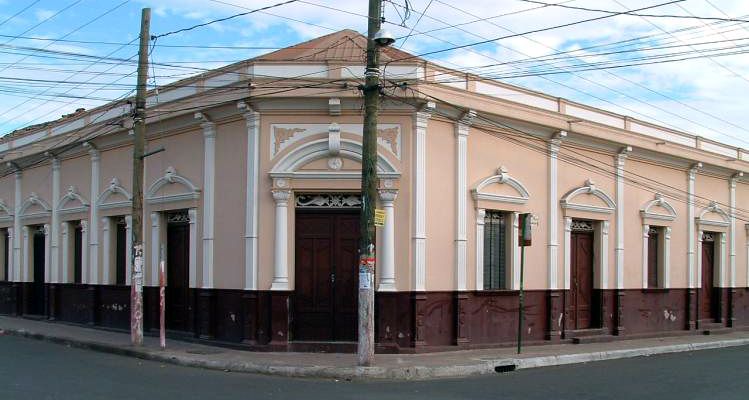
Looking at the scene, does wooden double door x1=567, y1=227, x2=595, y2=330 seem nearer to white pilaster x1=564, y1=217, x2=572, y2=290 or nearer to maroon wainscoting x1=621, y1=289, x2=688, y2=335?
white pilaster x1=564, y1=217, x2=572, y2=290

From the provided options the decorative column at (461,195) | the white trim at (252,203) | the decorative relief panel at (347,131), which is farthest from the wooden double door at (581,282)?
the white trim at (252,203)

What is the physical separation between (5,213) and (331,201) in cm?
1558

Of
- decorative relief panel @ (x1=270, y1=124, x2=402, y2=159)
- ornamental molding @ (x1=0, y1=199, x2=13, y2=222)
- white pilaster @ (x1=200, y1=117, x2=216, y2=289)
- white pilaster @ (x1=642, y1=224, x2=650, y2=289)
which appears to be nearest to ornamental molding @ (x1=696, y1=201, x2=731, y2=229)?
white pilaster @ (x1=642, y1=224, x2=650, y2=289)

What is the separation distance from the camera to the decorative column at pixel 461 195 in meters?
16.8

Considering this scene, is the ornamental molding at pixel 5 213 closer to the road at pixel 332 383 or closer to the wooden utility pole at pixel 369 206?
the road at pixel 332 383

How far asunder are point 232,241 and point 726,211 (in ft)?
52.9

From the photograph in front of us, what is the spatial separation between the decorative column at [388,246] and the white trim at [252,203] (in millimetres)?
2521

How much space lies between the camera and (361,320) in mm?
14242

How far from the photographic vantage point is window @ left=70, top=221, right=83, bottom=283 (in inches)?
906

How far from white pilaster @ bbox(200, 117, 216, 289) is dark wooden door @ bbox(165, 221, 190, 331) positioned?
1275 millimetres

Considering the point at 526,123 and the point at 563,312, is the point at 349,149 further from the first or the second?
the point at 563,312

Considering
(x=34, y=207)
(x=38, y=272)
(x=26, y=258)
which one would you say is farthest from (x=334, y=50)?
(x=26, y=258)

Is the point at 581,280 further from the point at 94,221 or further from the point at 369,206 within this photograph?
the point at 94,221

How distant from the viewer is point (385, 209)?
16188 mm
